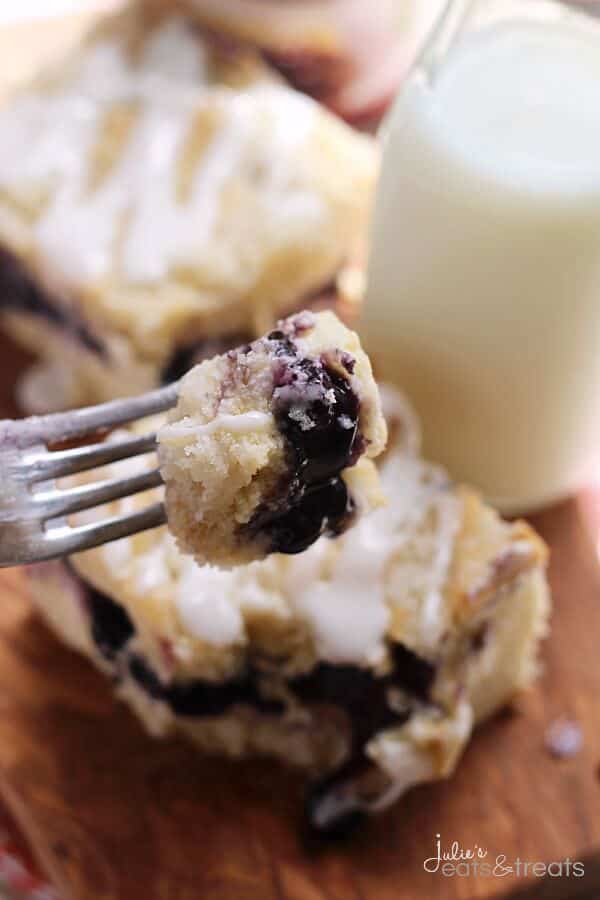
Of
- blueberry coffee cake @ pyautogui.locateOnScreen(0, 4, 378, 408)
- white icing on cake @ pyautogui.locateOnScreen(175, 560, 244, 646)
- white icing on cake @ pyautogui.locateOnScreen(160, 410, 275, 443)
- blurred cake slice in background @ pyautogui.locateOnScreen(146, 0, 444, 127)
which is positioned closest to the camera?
white icing on cake @ pyautogui.locateOnScreen(160, 410, 275, 443)

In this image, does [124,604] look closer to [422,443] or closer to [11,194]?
[422,443]

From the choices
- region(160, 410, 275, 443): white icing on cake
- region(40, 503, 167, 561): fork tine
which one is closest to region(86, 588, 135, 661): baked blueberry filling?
region(40, 503, 167, 561): fork tine

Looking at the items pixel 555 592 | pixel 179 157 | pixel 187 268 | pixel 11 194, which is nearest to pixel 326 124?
pixel 179 157

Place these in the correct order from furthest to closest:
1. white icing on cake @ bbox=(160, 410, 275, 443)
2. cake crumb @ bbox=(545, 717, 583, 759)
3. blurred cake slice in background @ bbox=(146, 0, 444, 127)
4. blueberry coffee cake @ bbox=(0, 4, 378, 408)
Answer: blurred cake slice in background @ bbox=(146, 0, 444, 127)
blueberry coffee cake @ bbox=(0, 4, 378, 408)
cake crumb @ bbox=(545, 717, 583, 759)
white icing on cake @ bbox=(160, 410, 275, 443)

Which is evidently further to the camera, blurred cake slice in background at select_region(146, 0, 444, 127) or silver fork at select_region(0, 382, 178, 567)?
blurred cake slice in background at select_region(146, 0, 444, 127)

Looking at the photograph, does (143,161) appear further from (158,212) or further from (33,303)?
(33,303)

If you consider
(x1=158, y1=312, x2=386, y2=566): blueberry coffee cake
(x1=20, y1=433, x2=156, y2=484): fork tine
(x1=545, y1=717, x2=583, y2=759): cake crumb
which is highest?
(x1=158, y1=312, x2=386, y2=566): blueberry coffee cake

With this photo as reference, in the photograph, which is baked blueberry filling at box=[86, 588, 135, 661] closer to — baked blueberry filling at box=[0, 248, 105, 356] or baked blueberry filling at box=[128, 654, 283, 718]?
baked blueberry filling at box=[128, 654, 283, 718]
